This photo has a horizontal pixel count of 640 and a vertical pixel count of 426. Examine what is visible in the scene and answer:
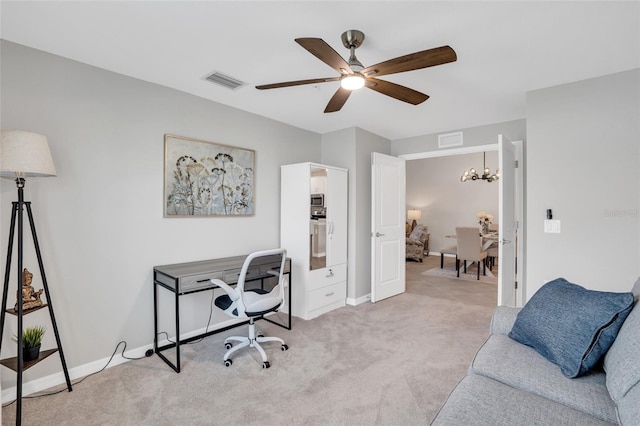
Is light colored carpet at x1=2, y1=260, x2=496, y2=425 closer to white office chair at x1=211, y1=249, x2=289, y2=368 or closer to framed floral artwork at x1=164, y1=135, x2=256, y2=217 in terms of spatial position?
white office chair at x1=211, y1=249, x2=289, y2=368

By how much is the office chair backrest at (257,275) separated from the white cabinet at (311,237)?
826 millimetres

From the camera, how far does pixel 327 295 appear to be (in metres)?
3.82

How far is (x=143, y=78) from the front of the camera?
2676 millimetres

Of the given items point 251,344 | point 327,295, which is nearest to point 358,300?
point 327,295

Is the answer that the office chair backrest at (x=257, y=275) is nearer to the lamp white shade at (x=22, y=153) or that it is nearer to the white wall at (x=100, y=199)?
the white wall at (x=100, y=199)

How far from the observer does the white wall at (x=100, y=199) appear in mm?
2188

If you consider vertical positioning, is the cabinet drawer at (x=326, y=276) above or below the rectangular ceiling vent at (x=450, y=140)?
below

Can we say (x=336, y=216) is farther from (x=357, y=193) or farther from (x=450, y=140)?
(x=450, y=140)

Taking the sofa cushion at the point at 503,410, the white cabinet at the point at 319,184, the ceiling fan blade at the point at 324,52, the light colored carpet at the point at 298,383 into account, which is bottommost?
the light colored carpet at the point at 298,383

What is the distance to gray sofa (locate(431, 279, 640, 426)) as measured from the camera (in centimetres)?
112

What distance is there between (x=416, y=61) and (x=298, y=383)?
226 centimetres

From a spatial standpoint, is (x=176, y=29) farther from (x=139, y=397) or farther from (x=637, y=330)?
(x=637, y=330)

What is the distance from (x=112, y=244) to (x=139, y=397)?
1175mm

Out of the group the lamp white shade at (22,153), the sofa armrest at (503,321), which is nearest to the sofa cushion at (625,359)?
the sofa armrest at (503,321)
